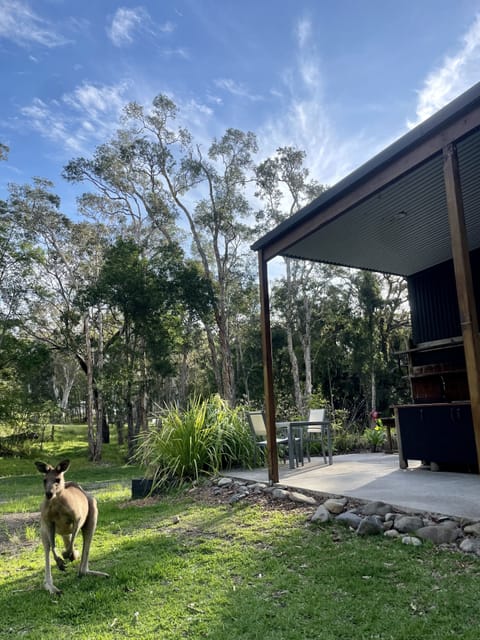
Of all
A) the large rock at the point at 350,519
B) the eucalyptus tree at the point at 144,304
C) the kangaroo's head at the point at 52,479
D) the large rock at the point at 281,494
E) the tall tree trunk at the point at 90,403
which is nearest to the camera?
the kangaroo's head at the point at 52,479

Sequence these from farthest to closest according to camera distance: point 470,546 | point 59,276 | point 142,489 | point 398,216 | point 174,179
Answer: point 174,179
point 59,276
point 142,489
point 398,216
point 470,546

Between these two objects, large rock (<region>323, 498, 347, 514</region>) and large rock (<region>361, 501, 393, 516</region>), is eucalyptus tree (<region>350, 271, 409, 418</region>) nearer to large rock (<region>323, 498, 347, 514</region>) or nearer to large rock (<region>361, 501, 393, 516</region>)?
large rock (<region>323, 498, 347, 514</region>)

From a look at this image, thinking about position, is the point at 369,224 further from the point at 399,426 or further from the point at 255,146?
the point at 255,146

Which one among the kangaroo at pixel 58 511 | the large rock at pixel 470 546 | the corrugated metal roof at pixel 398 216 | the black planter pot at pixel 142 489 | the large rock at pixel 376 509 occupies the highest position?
the corrugated metal roof at pixel 398 216

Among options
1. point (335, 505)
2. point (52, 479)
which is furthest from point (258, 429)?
point (52, 479)

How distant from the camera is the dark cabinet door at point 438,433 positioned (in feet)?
16.2

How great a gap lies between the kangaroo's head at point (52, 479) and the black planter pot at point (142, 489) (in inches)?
129

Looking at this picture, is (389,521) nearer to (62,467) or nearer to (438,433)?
(438,433)

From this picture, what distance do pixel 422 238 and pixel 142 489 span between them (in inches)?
200

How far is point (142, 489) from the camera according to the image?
569cm

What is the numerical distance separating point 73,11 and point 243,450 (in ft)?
30.5

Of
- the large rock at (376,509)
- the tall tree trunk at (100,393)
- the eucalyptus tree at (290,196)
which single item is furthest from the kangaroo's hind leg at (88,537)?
the eucalyptus tree at (290,196)

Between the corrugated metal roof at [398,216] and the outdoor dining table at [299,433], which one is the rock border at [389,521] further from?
the corrugated metal roof at [398,216]

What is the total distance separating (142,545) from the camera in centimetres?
348
